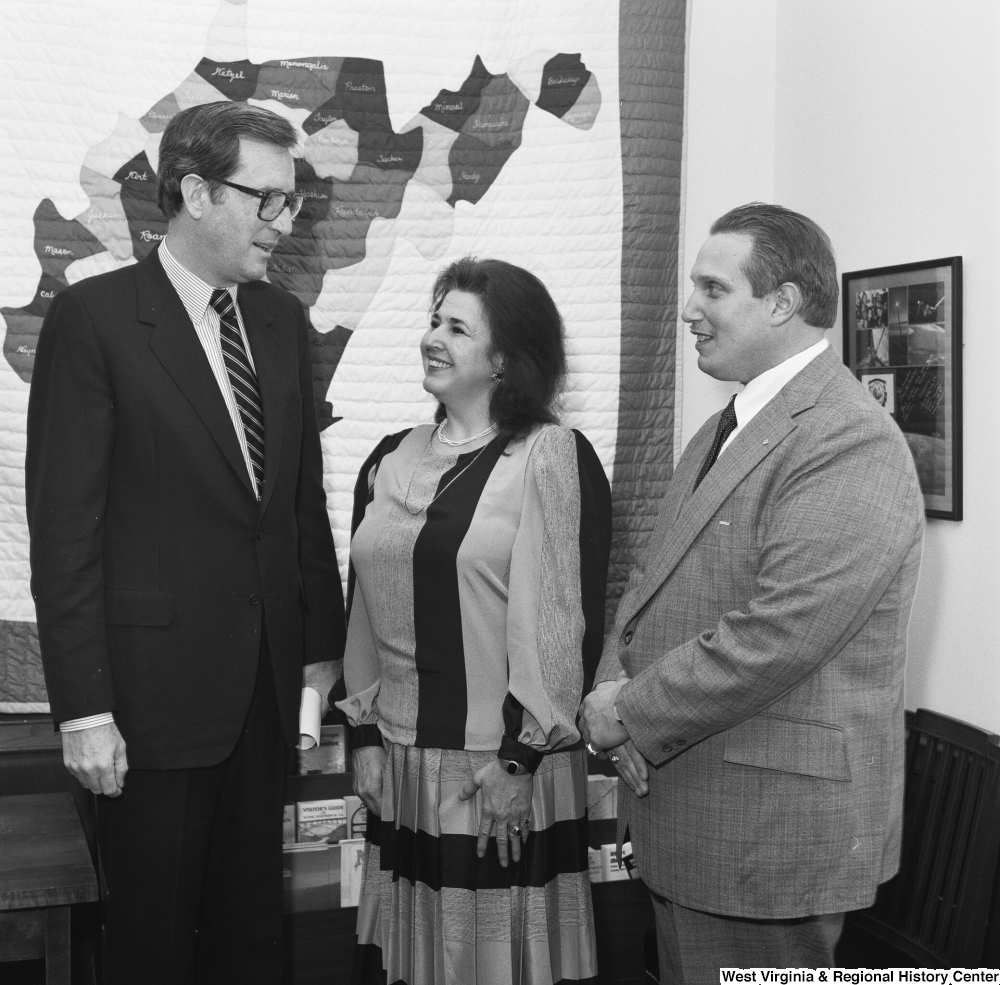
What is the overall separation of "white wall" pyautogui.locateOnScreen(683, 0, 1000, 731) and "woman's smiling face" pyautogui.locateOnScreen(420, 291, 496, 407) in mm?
912

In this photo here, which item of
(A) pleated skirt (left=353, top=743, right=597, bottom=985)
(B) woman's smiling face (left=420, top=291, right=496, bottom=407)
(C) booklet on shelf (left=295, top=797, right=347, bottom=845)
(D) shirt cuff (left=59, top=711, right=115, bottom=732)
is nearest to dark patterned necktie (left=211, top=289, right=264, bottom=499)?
(B) woman's smiling face (left=420, top=291, right=496, bottom=407)

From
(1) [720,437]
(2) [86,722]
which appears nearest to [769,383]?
(1) [720,437]

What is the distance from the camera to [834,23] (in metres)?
2.46

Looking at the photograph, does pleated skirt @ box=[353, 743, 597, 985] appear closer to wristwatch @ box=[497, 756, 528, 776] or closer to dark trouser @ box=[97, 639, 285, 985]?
wristwatch @ box=[497, 756, 528, 776]

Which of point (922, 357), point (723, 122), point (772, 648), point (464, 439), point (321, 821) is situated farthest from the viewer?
point (723, 122)

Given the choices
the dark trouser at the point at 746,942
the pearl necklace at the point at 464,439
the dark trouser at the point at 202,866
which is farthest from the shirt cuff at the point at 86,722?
the dark trouser at the point at 746,942

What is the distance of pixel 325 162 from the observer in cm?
234

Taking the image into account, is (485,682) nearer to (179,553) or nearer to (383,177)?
(179,553)

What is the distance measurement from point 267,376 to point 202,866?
0.74 m

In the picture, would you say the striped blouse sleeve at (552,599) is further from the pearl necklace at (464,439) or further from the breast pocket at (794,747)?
the breast pocket at (794,747)

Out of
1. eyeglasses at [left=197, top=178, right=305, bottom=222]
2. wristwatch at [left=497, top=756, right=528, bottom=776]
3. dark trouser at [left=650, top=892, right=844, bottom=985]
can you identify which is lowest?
dark trouser at [left=650, top=892, right=844, bottom=985]

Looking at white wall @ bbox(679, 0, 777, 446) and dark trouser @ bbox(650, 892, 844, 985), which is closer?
dark trouser @ bbox(650, 892, 844, 985)

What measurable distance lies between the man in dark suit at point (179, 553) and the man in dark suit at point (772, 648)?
53 centimetres

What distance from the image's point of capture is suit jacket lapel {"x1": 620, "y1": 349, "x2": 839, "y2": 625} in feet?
4.82
